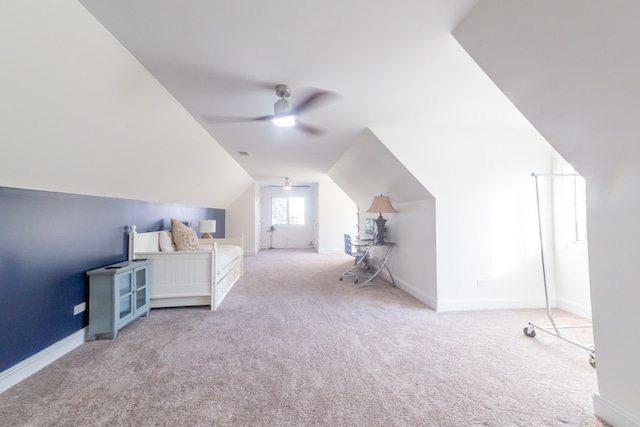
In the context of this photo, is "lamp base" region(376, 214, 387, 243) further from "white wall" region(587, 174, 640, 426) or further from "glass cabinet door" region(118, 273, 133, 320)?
"glass cabinet door" region(118, 273, 133, 320)

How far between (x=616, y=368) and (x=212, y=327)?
313 centimetres

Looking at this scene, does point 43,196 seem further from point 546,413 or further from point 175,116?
point 546,413

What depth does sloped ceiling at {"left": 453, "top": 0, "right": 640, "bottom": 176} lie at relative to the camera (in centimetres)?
102

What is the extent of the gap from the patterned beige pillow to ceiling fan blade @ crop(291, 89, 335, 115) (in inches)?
98.8

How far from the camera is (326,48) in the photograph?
5.72ft

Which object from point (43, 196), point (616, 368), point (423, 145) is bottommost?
point (616, 368)

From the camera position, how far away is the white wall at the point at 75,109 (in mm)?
1315

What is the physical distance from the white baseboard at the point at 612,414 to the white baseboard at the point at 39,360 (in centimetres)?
377

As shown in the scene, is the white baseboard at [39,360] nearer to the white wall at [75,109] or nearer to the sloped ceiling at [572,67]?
the white wall at [75,109]

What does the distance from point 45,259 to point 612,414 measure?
399cm

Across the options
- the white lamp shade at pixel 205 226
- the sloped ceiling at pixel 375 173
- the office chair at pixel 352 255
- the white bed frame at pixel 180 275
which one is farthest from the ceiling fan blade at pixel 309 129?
the white lamp shade at pixel 205 226

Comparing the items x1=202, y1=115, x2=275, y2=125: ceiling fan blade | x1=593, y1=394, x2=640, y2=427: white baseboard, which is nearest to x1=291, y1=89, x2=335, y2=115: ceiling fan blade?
x1=202, y1=115, x2=275, y2=125: ceiling fan blade

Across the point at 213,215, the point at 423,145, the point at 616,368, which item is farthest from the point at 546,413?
the point at 213,215

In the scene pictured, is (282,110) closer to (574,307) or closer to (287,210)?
(574,307)
